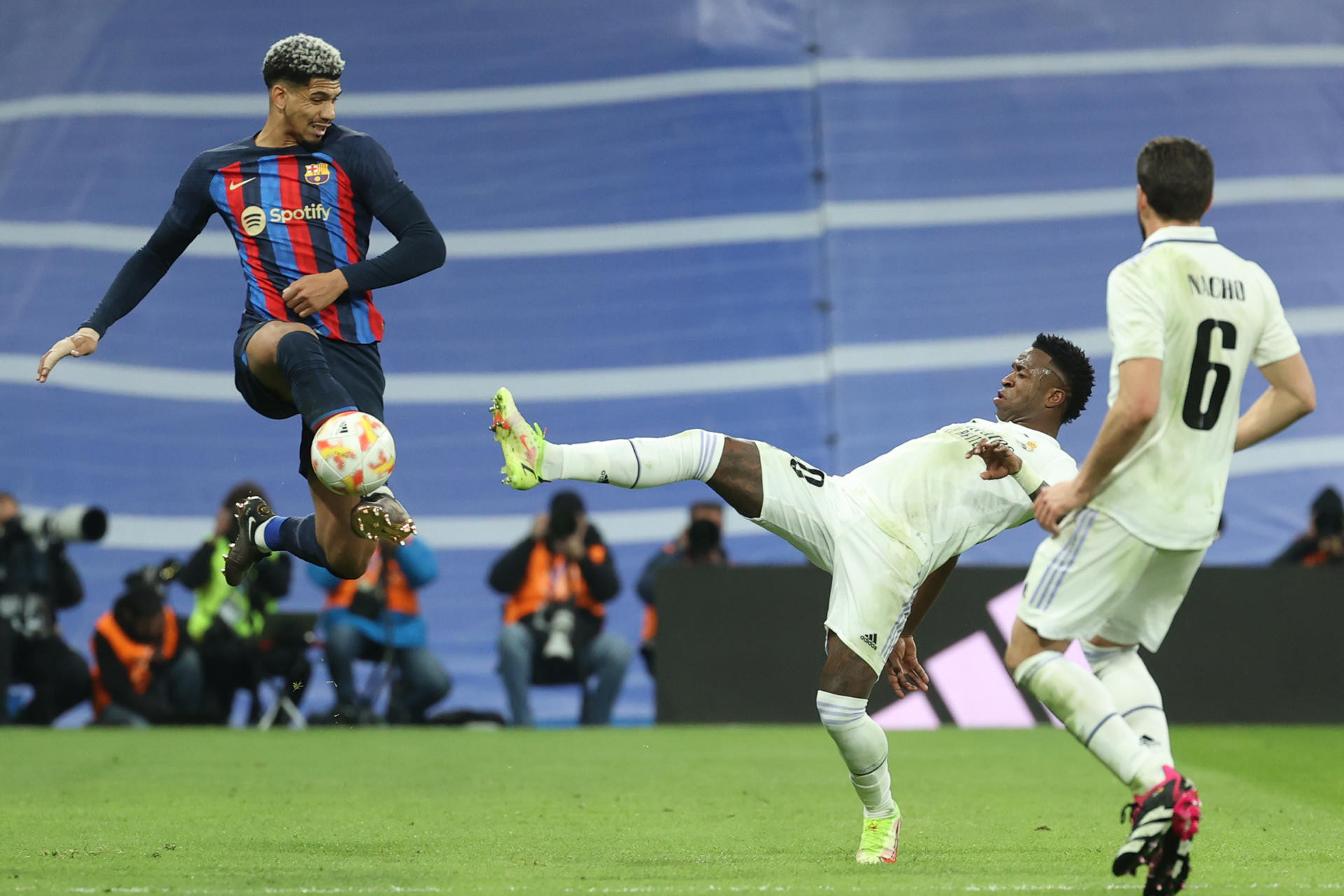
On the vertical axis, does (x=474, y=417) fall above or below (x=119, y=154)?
below

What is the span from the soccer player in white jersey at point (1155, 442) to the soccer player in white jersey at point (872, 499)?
0.88 metres

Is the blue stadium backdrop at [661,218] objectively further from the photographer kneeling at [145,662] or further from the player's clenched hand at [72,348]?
the player's clenched hand at [72,348]

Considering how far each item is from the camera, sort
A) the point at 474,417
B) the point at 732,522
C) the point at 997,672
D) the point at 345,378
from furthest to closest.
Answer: the point at 474,417, the point at 732,522, the point at 997,672, the point at 345,378

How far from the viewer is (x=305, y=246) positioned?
541 centimetres

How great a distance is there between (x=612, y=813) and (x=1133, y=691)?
2753 millimetres

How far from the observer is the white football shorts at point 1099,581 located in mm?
3996

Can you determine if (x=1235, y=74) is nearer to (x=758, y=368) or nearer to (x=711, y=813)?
(x=758, y=368)

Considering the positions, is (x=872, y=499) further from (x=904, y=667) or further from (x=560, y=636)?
(x=560, y=636)

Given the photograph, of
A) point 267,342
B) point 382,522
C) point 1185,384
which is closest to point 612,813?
point 382,522

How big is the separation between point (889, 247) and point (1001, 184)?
119 cm

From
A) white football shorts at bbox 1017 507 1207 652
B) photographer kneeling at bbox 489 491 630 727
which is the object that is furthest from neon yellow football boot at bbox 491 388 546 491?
photographer kneeling at bbox 489 491 630 727

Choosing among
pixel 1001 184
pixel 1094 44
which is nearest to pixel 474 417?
pixel 1001 184

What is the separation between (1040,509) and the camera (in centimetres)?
409

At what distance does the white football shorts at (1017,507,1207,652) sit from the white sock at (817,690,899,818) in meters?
1.00
